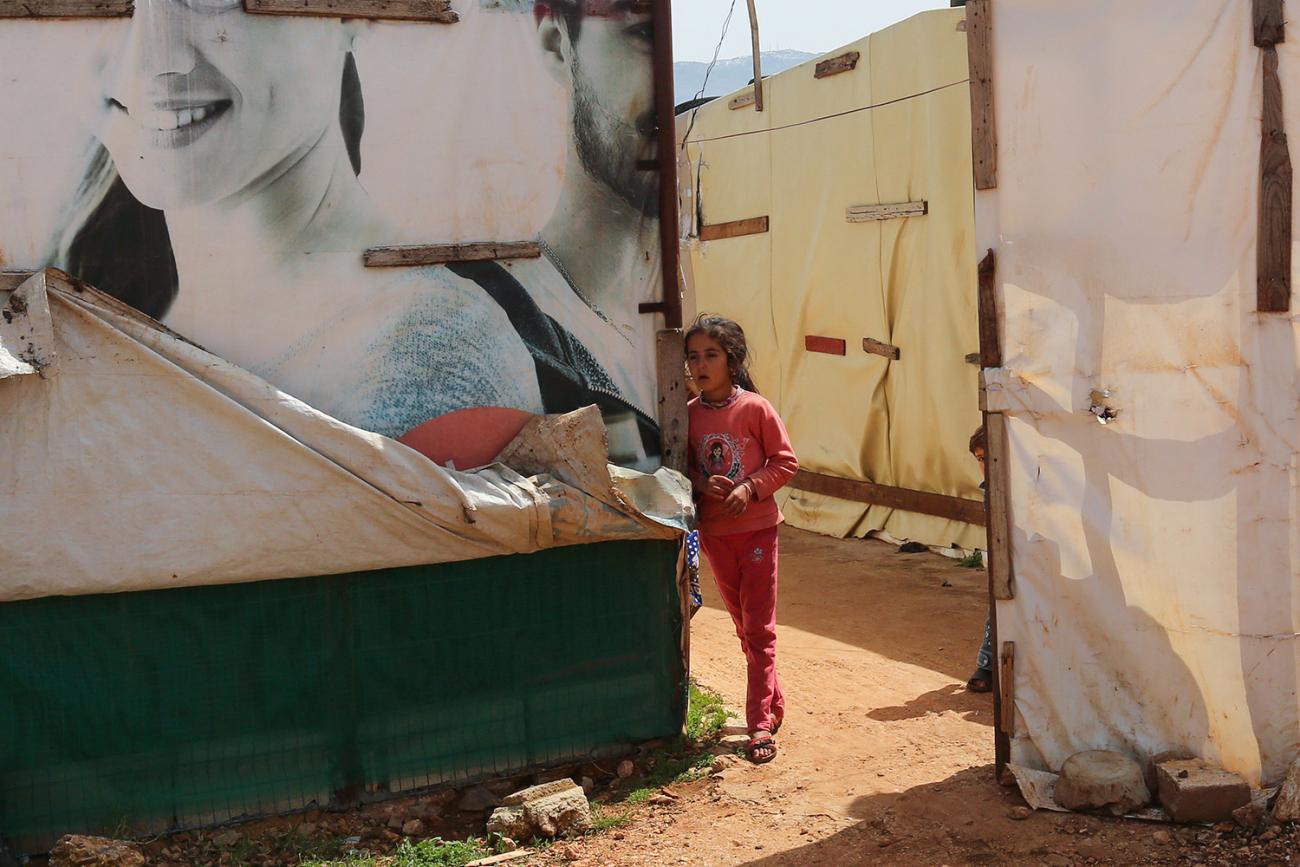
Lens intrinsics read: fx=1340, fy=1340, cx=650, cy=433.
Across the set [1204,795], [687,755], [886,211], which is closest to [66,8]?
[687,755]

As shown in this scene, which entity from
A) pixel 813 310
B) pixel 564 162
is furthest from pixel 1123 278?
pixel 813 310

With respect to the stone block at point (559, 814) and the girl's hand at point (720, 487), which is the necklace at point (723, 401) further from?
the stone block at point (559, 814)

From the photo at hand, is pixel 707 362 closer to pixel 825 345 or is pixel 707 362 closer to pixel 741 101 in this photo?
pixel 825 345

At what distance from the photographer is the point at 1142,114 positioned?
3979 mm

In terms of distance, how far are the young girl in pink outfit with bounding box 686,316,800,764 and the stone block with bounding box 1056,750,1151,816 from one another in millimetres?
1204

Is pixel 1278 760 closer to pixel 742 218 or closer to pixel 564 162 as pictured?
pixel 564 162

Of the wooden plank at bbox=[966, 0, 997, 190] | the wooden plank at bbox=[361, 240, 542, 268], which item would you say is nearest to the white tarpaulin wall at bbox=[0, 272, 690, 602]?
the wooden plank at bbox=[361, 240, 542, 268]

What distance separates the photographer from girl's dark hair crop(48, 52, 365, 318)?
4164mm

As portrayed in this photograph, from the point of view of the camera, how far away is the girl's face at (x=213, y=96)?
4195 mm

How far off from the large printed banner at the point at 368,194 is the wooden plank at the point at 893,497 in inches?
145

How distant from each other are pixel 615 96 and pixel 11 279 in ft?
6.81

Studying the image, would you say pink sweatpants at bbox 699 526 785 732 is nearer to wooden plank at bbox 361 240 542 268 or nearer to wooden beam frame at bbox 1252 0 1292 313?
wooden plank at bbox 361 240 542 268

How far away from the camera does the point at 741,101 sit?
10.6 m

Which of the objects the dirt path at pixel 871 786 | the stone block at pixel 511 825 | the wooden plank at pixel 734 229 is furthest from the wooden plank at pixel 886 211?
the stone block at pixel 511 825
